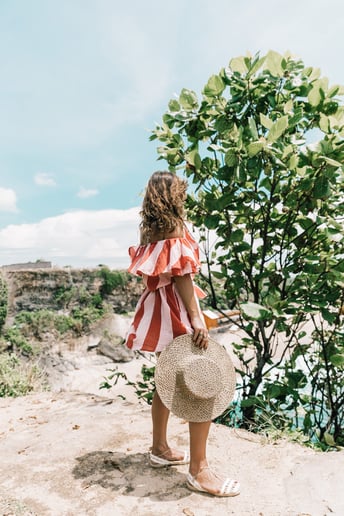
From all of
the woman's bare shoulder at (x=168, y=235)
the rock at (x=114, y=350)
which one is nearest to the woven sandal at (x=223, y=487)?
the woman's bare shoulder at (x=168, y=235)

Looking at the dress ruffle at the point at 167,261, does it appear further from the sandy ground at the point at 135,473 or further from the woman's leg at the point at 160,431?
the sandy ground at the point at 135,473

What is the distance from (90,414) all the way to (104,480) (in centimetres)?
117

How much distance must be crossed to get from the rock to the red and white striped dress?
40.4 ft

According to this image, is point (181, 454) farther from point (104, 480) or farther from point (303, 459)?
point (303, 459)

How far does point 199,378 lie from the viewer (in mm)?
1901

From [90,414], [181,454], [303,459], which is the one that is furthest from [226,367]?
[90,414]

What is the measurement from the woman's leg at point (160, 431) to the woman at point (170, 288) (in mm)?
236

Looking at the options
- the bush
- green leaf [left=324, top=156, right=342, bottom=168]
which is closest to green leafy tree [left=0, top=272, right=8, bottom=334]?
the bush

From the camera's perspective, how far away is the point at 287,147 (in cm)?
213

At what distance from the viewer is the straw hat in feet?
6.22

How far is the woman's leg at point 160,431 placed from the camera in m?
2.10

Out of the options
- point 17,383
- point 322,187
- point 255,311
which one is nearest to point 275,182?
point 322,187

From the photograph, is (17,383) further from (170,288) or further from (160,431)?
(170,288)

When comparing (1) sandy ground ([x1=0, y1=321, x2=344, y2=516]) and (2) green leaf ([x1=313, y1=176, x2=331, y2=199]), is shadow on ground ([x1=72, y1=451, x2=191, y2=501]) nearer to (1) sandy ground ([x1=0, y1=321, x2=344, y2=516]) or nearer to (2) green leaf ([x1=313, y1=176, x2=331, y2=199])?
(1) sandy ground ([x1=0, y1=321, x2=344, y2=516])
